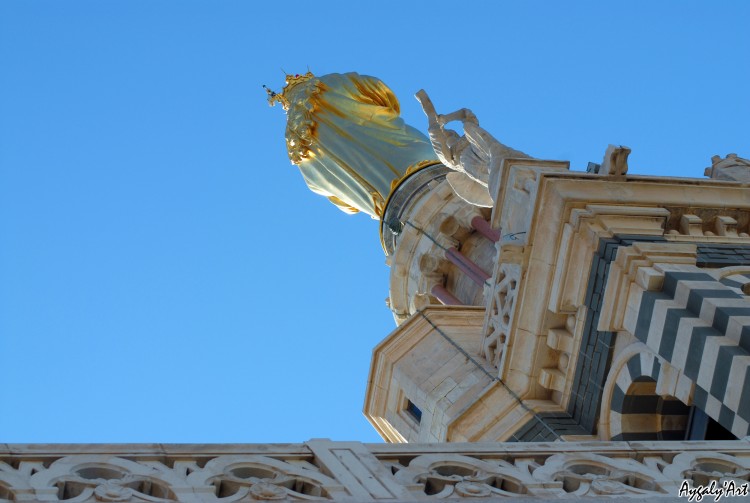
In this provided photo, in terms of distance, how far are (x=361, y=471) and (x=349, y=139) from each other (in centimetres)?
2992

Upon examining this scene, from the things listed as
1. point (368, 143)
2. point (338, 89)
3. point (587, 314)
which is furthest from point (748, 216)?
point (338, 89)

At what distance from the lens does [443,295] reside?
108ft

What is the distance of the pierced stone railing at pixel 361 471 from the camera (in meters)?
10.4

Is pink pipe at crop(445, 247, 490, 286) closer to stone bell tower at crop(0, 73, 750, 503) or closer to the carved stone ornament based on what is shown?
stone bell tower at crop(0, 73, 750, 503)

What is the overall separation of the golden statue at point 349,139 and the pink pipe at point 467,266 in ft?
15.9

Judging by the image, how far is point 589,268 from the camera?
1909 centimetres

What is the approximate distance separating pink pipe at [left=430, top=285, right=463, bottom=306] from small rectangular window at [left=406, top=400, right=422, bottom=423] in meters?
8.31

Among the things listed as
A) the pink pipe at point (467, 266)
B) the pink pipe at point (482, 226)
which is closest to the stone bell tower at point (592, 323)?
the pink pipe at point (467, 266)

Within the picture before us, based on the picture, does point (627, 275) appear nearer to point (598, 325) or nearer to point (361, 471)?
point (598, 325)

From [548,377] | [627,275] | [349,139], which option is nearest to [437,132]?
[548,377]

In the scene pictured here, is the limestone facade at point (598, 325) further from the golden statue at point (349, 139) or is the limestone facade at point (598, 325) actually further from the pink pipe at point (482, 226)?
the golden statue at point (349, 139)

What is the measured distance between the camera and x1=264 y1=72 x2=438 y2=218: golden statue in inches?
1522

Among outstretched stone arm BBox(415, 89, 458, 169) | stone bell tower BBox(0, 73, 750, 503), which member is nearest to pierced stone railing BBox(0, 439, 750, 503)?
stone bell tower BBox(0, 73, 750, 503)

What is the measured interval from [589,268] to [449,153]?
234 inches
